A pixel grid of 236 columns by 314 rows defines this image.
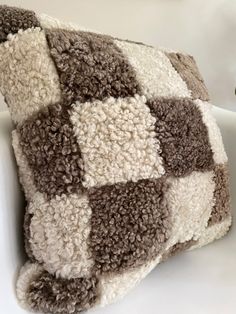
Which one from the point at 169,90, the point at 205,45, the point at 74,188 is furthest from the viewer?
the point at 205,45

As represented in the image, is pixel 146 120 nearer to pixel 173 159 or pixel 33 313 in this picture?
pixel 173 159

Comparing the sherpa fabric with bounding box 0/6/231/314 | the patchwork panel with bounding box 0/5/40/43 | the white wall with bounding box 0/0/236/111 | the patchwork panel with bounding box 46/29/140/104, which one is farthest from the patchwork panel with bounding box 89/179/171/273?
the white wall with bounding box 0/0/236/111

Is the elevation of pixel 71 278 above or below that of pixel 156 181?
below

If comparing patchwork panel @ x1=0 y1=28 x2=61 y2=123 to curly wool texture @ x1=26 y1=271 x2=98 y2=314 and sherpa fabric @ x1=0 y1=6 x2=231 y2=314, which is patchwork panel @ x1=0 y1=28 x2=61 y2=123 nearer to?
sherpa fabric @ x1=0 y1=6 x2=231 y2=314

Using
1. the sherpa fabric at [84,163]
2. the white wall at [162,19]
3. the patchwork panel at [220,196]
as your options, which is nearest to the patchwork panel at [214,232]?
the patchwork panel at [220,196]

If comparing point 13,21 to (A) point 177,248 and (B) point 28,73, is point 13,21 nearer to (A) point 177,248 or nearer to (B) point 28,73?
(B) point 28,73

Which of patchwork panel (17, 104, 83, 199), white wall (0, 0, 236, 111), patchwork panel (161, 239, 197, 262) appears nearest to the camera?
patchwork panel (17, 104, 83, 199)

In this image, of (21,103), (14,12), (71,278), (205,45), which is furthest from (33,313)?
(205,45)

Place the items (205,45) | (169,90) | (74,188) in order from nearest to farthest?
(74,188)
(169,90)
(205,45)

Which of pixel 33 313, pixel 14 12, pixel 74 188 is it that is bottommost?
pixel 33 313
